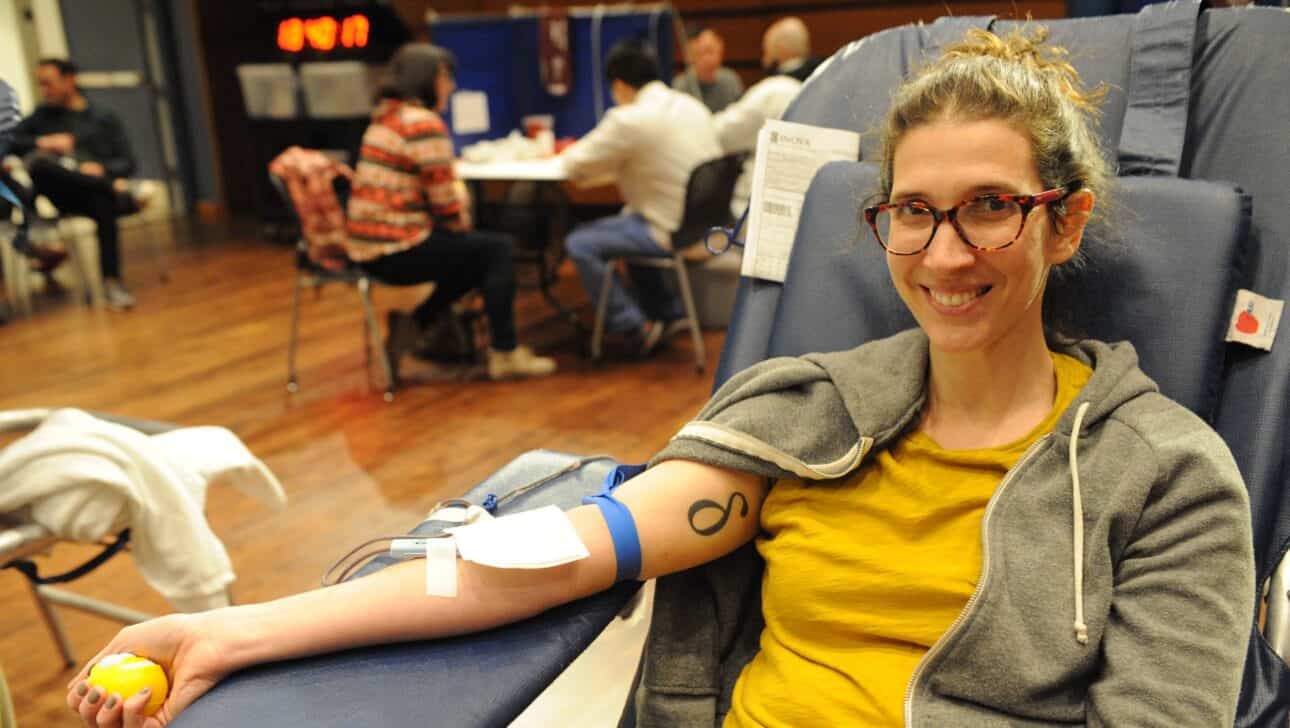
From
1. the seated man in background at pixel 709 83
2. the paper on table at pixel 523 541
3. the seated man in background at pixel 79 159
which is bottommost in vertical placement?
the seated man in background at pixel 79 159

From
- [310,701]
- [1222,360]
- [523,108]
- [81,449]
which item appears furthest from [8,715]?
[523,108]

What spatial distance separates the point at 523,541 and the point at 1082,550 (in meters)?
0.53

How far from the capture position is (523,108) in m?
5.50

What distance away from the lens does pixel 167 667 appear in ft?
3.13

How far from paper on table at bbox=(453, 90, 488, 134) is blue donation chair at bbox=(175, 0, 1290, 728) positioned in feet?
13.4

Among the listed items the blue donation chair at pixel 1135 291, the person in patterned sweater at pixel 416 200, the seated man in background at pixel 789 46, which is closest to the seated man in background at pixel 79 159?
the person in patterned sweater at pixel 416 200

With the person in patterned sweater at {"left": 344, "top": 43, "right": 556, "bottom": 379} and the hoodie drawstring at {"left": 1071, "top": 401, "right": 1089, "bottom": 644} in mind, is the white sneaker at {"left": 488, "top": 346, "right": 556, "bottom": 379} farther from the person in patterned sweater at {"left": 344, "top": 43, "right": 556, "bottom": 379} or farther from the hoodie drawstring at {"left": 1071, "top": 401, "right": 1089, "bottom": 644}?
the hoodie drawstring at {"left": 1071, "top": 401, "right": 1089, "bottom": 644}

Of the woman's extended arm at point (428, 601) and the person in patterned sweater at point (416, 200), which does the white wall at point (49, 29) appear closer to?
the person in patterned sweater at point (416, 200)

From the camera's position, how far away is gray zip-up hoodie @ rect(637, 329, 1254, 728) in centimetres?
92

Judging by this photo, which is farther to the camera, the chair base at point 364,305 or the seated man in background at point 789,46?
the seated man in background at point 789,46

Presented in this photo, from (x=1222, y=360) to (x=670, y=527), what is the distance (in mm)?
666

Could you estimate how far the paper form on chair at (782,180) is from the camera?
1506 mm

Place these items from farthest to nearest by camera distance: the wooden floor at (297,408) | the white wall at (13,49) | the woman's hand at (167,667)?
the white wall at (13,49) < the wooden floor at (297,408) < the woman's hand at (167,667)

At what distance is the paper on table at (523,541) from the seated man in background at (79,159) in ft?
15.6
